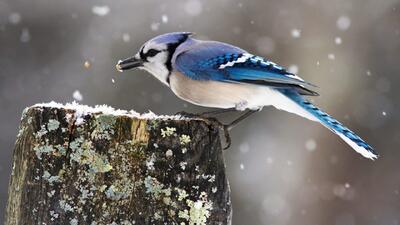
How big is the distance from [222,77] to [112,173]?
59.2 inches

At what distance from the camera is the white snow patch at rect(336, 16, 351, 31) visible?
9164 millimetres

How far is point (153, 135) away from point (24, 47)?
23.4ft

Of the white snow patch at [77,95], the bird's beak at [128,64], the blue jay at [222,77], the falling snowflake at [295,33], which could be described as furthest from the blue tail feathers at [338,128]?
the falling snowflake at [295,33]

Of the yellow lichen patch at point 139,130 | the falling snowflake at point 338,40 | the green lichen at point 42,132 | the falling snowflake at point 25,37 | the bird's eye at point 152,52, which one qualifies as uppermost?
the bird's eye at point 152,52

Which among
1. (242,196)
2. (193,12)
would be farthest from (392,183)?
(193,12)

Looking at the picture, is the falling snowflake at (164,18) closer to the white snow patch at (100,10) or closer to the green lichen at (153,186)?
the white snow patch at (100,10)

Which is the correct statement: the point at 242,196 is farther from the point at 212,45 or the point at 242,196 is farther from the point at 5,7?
the point at 212,45

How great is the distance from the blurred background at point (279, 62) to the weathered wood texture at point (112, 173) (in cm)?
Answer: 562

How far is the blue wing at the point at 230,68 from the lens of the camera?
389 cm

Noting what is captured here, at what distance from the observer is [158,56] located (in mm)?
3996

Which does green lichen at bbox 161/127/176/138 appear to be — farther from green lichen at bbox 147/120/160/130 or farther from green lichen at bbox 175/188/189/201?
green lichen at bbox 175/188/189/201

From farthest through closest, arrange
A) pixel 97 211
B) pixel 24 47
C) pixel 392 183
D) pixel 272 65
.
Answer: pixel 24 47, pixel 392 183, pixel 272 65, pixel 97 211

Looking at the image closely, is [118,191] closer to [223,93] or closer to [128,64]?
[223,93]

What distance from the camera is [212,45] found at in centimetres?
404
